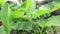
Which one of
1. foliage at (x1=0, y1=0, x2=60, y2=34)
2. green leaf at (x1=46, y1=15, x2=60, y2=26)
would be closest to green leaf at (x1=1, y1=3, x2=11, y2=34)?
foliage at (x1=0, y1=0, x2=60, y2=34)

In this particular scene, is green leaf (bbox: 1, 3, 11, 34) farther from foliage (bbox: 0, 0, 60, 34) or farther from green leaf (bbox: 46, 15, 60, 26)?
green leaf (bbox: 46, 15, 60, 26)

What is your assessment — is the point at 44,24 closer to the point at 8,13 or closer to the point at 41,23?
the point at 41,23

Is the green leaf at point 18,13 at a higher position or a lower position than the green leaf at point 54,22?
higher

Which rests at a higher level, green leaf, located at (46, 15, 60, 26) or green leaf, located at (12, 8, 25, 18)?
green leaf, located at (12, 8, 25, 18)

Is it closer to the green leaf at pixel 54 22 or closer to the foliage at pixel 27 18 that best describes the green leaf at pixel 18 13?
the foliage at pixel 27 18

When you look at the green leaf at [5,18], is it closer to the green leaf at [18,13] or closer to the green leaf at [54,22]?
the green leaf at [18,13]

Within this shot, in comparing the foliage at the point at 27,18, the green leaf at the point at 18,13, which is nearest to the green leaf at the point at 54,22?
the foliage at the point at 27,18

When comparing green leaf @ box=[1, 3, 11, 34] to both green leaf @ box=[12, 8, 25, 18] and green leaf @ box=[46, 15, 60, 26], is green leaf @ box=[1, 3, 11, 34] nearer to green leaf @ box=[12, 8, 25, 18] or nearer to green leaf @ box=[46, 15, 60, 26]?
green leaf @ box=[12, 8, 25, 18]

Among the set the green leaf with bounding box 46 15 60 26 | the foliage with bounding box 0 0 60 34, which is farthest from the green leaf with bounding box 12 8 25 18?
the green leaf with bounding box 46 15 60 26

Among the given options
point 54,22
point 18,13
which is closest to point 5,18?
point 18,13

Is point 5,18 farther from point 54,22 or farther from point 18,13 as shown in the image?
point 54,22

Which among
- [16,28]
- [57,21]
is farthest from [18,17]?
[57,21]

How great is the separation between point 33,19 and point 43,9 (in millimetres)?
92

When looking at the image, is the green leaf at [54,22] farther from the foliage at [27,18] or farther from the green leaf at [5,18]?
the green leaf at [5,18]
